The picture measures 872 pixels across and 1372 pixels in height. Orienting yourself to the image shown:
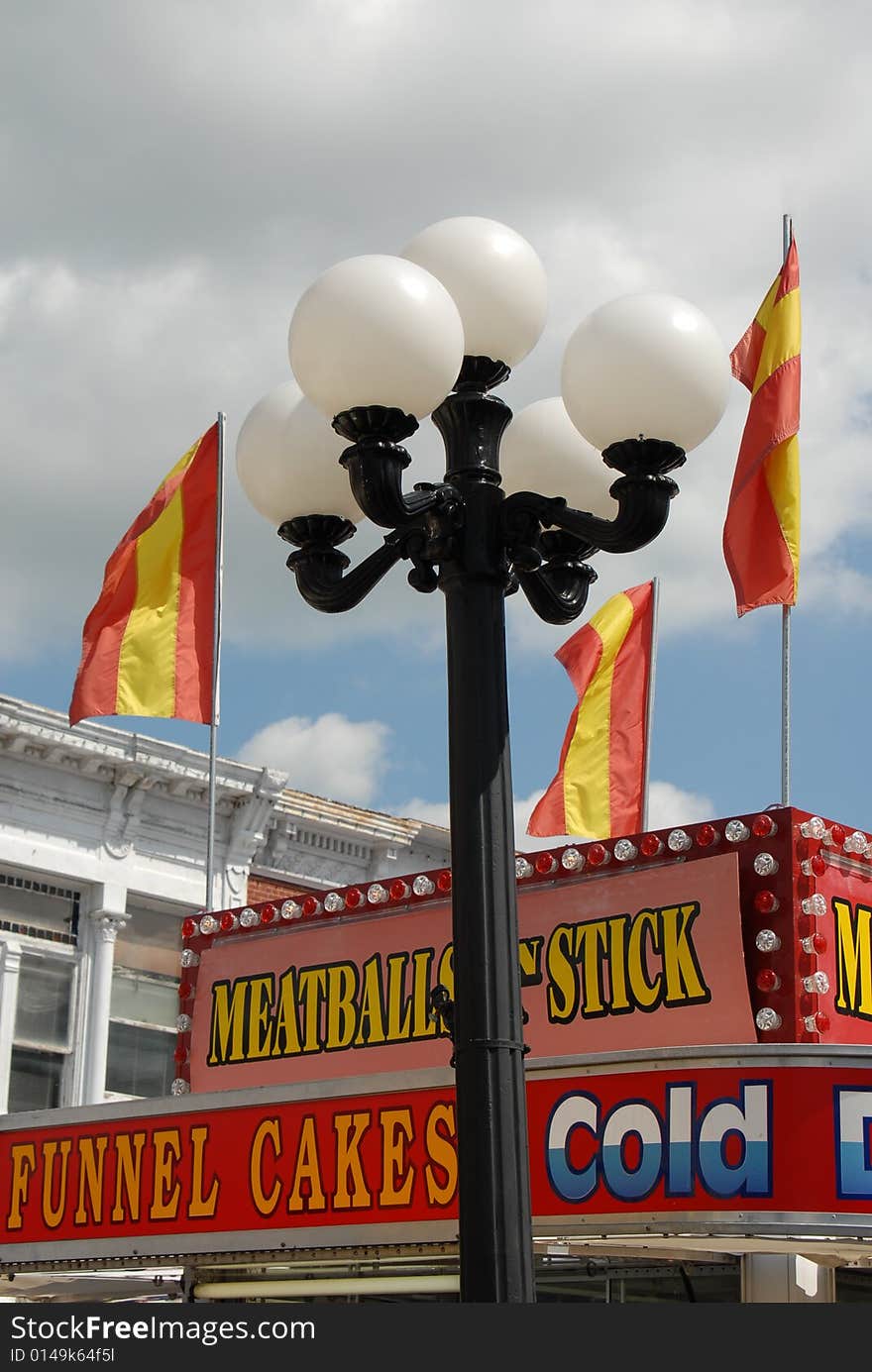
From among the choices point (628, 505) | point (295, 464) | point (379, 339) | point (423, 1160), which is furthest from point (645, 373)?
point (423, 1160)

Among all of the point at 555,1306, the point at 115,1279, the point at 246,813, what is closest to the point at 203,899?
the point at 246,813

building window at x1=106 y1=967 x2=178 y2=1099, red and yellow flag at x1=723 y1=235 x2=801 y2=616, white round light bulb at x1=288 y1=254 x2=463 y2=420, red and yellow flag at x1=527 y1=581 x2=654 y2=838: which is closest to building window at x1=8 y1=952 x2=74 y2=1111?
building window at x1=106 y1=967 x2=178 y2=1099

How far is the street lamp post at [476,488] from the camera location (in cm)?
500

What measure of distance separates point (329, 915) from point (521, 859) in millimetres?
1963

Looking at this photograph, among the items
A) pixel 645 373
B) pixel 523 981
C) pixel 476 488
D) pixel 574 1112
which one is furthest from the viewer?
pixel 523 981

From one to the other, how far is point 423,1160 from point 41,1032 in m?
11.9

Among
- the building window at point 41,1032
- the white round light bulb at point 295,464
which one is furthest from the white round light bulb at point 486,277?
the building window at point 41,1032

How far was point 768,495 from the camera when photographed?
1397 cm

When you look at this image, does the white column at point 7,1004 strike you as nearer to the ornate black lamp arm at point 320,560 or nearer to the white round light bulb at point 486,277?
the ornate black lamp arm at point 320,560

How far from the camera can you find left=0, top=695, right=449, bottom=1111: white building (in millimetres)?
19984

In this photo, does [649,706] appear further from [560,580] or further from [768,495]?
A: [560,580]

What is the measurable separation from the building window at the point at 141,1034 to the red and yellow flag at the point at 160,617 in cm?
503

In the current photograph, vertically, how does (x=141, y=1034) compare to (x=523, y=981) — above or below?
above

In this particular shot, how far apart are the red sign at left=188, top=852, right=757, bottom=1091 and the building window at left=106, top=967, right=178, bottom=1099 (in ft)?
25.9
